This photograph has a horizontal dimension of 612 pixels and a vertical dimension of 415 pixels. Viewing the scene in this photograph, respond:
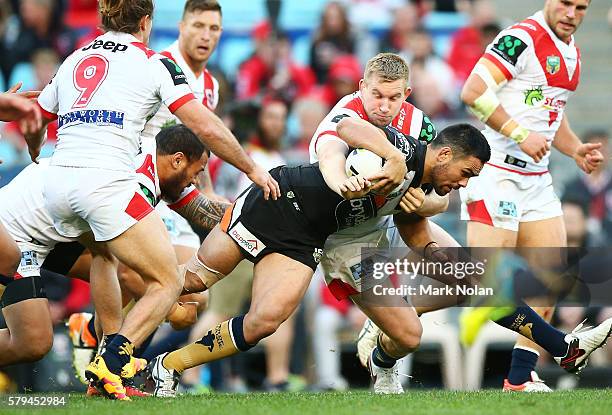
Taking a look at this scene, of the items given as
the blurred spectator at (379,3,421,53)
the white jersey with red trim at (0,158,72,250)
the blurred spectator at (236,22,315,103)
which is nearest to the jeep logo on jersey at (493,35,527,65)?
the white jersey with red trim at (0,158,72,250)

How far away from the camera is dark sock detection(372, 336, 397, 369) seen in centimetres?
809

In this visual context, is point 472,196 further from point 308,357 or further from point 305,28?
point 305,28

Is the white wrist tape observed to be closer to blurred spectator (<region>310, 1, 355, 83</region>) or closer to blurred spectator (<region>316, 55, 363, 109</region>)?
blurred spectator (<region>316, 55, 363, 109</region>)

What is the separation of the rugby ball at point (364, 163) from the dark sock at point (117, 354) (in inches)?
69.6

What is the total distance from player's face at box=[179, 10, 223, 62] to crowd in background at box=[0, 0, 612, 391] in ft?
7.96

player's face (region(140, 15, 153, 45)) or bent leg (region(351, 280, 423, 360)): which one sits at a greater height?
player's face (region(140, 15, 153, 45))

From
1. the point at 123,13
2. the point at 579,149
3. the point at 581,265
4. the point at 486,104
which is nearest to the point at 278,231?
the point at 123,13

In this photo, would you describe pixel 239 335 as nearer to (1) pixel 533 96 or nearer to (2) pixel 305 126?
→ (1) pixel 533 96

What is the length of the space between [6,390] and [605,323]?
6.11m

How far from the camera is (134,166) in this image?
7.18 meters

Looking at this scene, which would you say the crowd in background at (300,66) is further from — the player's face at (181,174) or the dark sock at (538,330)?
the dark sock at (538,330)

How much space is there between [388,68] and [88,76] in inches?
78.5

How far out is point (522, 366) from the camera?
328 inches

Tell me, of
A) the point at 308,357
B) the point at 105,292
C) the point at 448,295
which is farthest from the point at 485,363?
the point at 105,292
